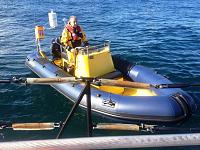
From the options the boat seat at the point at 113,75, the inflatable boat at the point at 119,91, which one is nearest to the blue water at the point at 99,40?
the inflatable boat at the point at 119,91

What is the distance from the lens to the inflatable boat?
7.36m

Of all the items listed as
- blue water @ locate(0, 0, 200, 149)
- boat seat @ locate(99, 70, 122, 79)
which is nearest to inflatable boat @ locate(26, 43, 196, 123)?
boat seat @ locate(99, 70, 122, 79)

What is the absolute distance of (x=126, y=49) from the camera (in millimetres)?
14461

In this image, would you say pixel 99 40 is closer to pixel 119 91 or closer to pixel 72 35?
pixel 72 35

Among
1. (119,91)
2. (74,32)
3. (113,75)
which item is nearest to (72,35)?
(74,32)

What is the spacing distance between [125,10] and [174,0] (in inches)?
230

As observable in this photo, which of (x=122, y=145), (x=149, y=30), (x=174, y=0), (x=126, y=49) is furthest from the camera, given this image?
(x=174, y=0)

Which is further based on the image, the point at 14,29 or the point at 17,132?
the point at 14,29

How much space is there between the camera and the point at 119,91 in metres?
9.24

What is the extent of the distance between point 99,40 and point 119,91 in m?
7.30

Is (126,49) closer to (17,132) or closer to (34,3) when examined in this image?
(17,132)

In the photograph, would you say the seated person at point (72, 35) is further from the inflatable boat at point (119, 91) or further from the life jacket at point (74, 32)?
the inflatable boat at point (119, 91)

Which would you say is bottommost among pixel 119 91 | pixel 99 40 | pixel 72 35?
pixel 119 91

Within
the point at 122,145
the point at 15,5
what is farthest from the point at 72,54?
the point at 15,5
